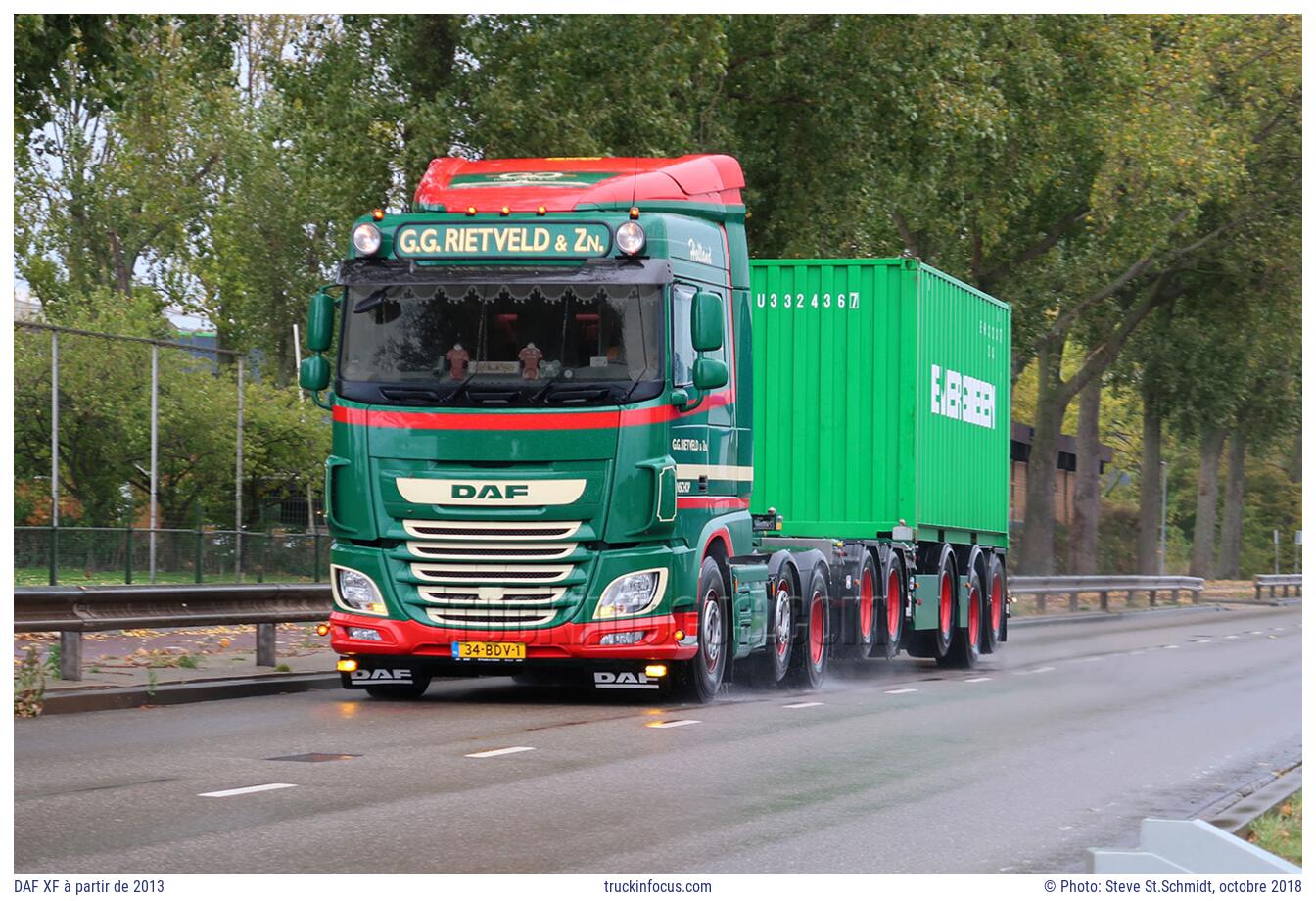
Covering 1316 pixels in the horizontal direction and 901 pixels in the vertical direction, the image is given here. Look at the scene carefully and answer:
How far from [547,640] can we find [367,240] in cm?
331

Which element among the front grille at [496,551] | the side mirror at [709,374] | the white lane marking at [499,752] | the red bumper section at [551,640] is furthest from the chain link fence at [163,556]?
the white lane marking at [499,752]

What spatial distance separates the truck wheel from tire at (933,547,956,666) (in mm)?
3246

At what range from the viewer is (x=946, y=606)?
917 inches

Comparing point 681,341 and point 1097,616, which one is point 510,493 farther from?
point 1097,616

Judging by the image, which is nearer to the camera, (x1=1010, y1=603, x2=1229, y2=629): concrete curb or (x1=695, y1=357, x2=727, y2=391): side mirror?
(x1=695, y1=357, x2=727, y2=391): side mirror

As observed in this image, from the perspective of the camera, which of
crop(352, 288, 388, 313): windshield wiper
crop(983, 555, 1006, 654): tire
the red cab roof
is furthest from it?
crop(983, 555, 1006, 654): tire

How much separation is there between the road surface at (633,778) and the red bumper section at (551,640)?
46cm

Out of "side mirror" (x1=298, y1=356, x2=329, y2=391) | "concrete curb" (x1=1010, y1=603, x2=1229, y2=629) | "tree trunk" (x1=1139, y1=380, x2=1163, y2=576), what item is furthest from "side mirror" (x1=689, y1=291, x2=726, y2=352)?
"tree trunk" (x1=1139, y1=380, x2=1163, y2=576)

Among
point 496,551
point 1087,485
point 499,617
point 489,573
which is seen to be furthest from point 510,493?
point 1087,485

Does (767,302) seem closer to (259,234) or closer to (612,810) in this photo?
(612,810)

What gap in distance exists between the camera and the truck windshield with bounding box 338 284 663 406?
15.6 meters

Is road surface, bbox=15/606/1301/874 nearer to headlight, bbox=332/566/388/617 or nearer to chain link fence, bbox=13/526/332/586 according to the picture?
headlight, bbox=332/566/388/617

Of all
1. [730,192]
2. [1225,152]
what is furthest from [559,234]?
[1225,152]

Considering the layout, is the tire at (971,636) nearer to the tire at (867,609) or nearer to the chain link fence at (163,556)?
the tire at (867,609)
